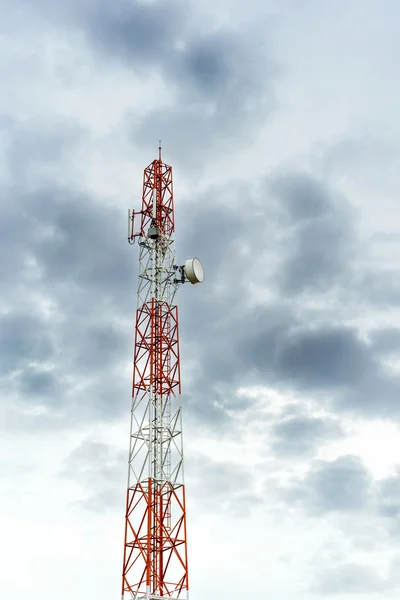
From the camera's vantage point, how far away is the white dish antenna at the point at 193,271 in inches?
3457

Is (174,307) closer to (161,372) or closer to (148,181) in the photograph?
(161,372)

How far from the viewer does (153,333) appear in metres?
84.9

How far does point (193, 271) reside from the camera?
87.9 meters

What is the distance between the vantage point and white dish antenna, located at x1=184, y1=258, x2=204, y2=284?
87.8m

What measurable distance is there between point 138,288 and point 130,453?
1786 cm

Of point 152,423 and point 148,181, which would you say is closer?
point 152,423

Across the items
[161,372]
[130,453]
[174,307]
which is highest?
[174,307]

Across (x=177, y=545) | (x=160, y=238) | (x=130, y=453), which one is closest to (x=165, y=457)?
(x=130, y=453)

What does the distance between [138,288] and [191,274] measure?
5971mm

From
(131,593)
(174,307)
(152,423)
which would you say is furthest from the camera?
(174,307)

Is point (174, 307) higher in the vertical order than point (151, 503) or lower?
higher

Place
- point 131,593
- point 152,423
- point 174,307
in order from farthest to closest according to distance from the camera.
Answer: point 174,307 → point 152,423 → point 131,593

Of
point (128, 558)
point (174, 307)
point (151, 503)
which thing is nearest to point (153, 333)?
point (174, 307)

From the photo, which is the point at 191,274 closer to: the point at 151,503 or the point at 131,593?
the point at 151,503
